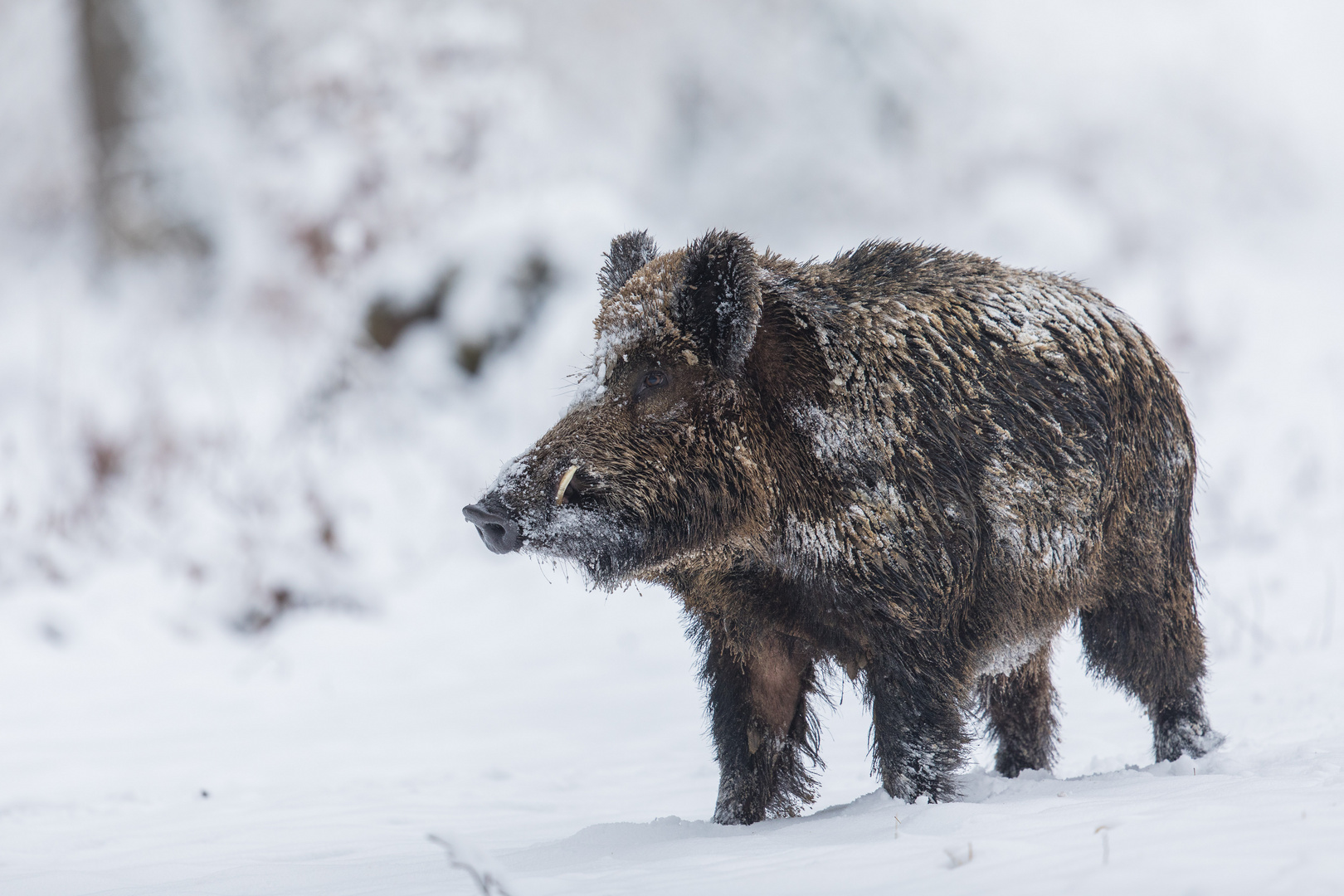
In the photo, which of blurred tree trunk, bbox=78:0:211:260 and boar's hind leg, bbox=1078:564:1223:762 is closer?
boar's hind leg, bbox=1078:564:1223:762

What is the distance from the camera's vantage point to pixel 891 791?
10.8ft

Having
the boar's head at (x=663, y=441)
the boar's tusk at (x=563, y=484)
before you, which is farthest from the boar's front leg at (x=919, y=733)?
the boar's tusk at (x=563, y=484)

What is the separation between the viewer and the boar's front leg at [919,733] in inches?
127

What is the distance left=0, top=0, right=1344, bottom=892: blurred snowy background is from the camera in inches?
211

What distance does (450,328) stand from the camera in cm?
1255

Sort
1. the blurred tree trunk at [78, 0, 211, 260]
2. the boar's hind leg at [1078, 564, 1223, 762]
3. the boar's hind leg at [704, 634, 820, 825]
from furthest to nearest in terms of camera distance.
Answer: the blurred tree trunk at [78, 0, 211, 260] < the boar's hind leg at [1078, 564, 1223, 762] < the boar's hind leg at [704, 634, 820, 825]

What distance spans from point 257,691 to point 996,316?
5.16 meters

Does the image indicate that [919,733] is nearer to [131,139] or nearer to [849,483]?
[849,483]

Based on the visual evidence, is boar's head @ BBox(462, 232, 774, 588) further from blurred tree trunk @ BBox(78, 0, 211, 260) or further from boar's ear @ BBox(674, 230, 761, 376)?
blurred tree trunk @ BBox(78, 0, 211, 260)

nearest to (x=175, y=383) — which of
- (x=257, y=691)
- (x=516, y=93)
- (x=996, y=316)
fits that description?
(x=257, y=691)

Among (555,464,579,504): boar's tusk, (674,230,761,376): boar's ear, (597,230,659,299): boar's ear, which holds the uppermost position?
(597,230,659,299): boar's ear

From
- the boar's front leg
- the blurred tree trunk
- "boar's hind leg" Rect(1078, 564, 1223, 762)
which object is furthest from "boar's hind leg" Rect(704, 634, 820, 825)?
the blurred tree trunk

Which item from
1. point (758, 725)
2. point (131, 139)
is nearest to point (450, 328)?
point (131, 139)

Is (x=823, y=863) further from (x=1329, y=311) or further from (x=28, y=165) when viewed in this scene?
(x=28, y=165)
